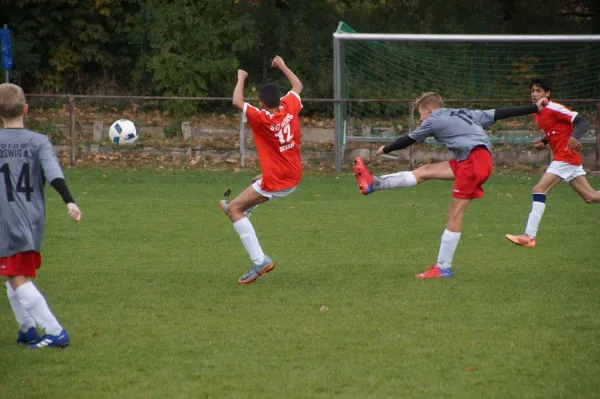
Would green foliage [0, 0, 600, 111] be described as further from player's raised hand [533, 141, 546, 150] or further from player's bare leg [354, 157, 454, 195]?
player's bare leg [354, 157, 454, 195]

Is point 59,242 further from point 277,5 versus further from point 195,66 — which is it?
point 277,5

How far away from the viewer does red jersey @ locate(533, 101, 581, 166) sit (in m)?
11.0

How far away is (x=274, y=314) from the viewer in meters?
7.35

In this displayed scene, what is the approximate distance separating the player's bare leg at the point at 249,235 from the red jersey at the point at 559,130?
391 centimetres

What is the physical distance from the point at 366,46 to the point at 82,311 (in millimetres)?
15088

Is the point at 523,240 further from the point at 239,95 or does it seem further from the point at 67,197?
→ the point at 67,197

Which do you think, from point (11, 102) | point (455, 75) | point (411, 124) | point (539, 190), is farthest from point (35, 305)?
point (455, 75)

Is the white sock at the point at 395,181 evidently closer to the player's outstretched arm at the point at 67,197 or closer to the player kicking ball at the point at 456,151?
the player kicking ball at the point at 456,151

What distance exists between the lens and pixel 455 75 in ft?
71.3

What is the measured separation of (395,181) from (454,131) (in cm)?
75

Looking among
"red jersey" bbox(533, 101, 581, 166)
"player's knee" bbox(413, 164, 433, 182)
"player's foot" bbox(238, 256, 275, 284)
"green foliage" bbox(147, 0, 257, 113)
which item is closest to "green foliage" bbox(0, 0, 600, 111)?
"green foliage" bbox(147, 0, 257, 113)

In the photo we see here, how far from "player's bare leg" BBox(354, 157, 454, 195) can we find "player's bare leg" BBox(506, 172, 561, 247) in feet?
5.66

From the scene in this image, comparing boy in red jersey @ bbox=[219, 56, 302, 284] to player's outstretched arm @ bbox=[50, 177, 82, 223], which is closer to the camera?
player's outstretched arm @ bbox=[50, 177, 82, 223]

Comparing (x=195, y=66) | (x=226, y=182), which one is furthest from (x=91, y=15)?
(x=226, y=182)
